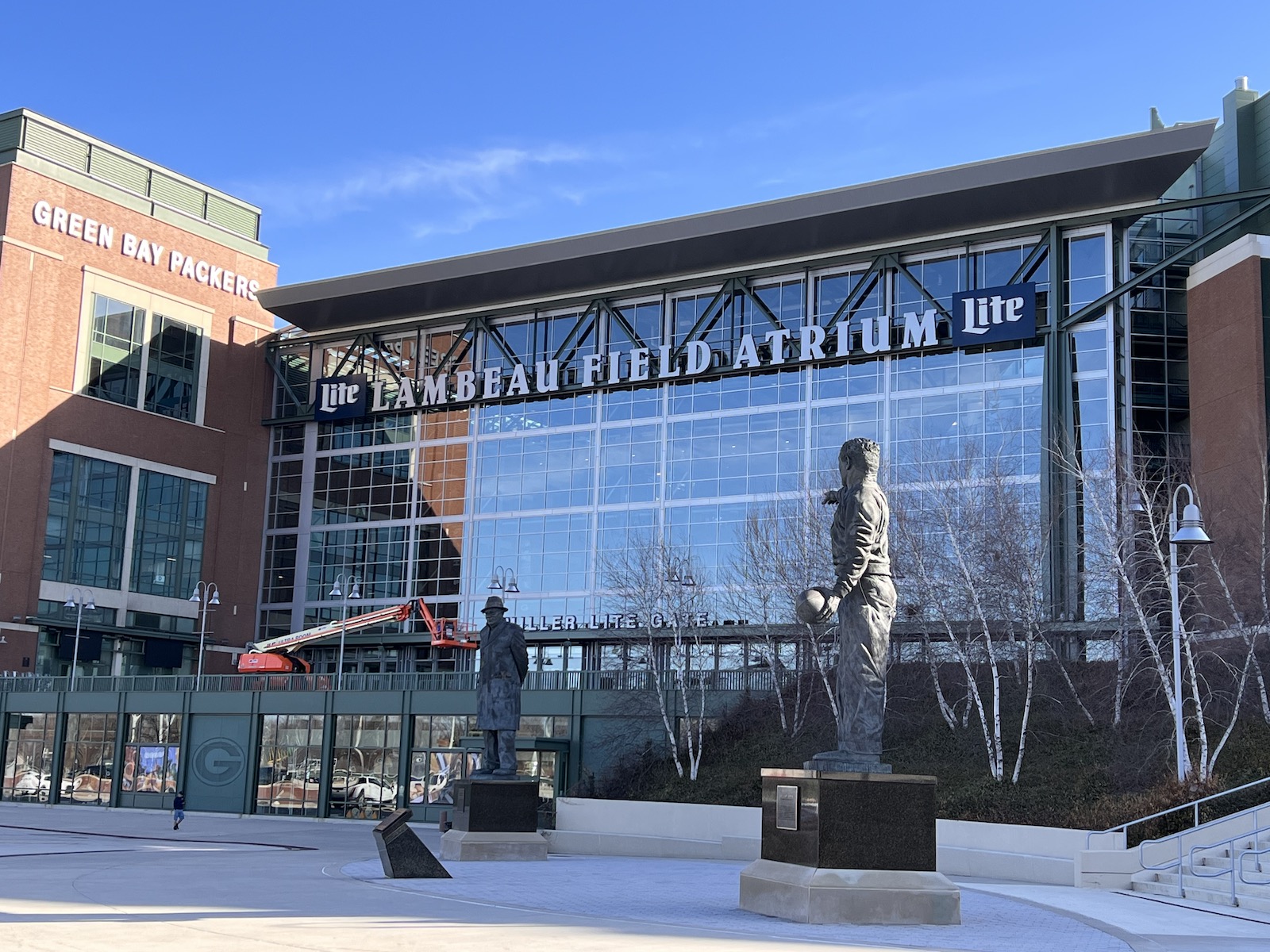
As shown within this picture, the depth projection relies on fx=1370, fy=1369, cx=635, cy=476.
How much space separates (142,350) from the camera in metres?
71.0

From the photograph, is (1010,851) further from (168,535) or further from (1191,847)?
(168,535)

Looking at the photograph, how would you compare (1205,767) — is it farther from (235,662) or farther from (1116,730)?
(235,662)

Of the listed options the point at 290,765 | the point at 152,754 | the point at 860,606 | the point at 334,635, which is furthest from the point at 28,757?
the point at 860,606

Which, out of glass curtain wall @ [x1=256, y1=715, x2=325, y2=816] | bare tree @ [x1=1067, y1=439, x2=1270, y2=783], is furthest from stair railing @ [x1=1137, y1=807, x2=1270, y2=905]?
glass curtain wall @ [x1=256, y1=715, x2=325, y2=816]

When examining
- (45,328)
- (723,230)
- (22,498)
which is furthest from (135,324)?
(723,230)

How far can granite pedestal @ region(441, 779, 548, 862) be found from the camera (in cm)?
2614

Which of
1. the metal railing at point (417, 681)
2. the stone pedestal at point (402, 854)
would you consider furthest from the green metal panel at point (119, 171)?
the stone pedestal at point (402, 854)

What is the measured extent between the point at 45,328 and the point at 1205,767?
186 ft

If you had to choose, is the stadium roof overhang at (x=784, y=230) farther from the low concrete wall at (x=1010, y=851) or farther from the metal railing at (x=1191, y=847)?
the metal railing at (x=1191, y=847)

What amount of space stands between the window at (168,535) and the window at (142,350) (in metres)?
3.83

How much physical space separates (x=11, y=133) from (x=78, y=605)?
77.1 ft

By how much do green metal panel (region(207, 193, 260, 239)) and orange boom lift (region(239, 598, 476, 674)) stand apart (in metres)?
25.0

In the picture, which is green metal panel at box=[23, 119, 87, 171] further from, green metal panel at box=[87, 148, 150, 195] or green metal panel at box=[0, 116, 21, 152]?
green metal panel at box=[87, 148, 150, 195]

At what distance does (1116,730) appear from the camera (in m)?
33.7
